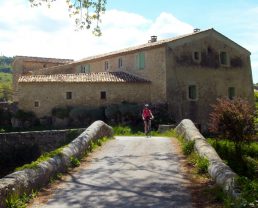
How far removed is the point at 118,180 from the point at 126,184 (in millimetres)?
453

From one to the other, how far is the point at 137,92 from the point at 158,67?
285 cm

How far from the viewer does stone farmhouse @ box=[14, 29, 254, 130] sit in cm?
3309

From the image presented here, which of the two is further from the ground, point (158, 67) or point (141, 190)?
point (158, 67)

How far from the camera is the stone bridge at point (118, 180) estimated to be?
700 cm

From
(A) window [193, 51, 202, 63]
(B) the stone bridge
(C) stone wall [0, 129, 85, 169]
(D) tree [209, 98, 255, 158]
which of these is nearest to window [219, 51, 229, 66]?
(A) window [193, 51, 202, 63]

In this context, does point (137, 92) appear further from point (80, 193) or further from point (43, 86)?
point (80, 193)

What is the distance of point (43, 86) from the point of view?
33.2 meters

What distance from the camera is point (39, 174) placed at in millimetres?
8047

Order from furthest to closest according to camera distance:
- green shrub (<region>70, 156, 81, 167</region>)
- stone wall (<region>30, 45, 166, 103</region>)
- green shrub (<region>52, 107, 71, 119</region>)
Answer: stone wall (<region>30, 45, 166, 103</region>), green shrub (<region>52, 107, 71, 119</region>), green shrub (<region>70, 156, 81, 167</region>)

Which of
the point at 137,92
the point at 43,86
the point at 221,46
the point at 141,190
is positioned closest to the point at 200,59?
the point at 221,46

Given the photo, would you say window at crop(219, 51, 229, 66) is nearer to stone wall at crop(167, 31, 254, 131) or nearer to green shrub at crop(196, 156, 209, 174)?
stone wall at crop(167, 31, 254, 131)

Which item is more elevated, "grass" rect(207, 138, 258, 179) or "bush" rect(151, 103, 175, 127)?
"bush" rect(151, 103, 175, 127)

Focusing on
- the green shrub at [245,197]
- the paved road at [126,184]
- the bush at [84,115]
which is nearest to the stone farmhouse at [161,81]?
the bush at [84,115]

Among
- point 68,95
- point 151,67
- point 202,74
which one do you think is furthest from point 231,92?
point 68,95
